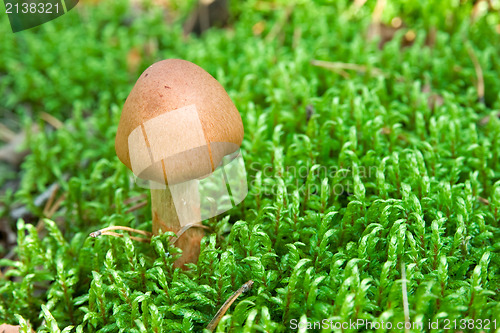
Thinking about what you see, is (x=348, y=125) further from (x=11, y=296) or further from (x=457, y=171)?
(x=11, y=296)

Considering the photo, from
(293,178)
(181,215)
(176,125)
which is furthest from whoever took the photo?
(293,178)

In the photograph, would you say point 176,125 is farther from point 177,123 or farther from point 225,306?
point 225,306

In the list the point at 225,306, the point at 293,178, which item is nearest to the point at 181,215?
the point at 225,306

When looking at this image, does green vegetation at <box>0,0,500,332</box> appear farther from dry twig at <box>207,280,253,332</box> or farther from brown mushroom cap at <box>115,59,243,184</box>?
brown mushroom cap at <box>115,59,243,184</box>

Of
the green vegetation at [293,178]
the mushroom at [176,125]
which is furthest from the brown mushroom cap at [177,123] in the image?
the green vegetation at [293,178]

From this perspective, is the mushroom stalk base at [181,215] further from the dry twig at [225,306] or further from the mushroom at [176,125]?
the dry twig at [225,306]

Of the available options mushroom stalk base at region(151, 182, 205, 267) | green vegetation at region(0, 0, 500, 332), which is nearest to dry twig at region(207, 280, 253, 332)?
green vegetation at region(0, 0, 500, 332)

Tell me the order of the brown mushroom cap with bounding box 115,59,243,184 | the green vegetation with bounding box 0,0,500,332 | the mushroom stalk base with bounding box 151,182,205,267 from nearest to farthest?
1. the brown mushroom cap with bounding box 115,59,243,184
2. the green vegetation with bounding box 0,0,500,332
3. the mushroom stalk base with bounding box 151,182,205,267
